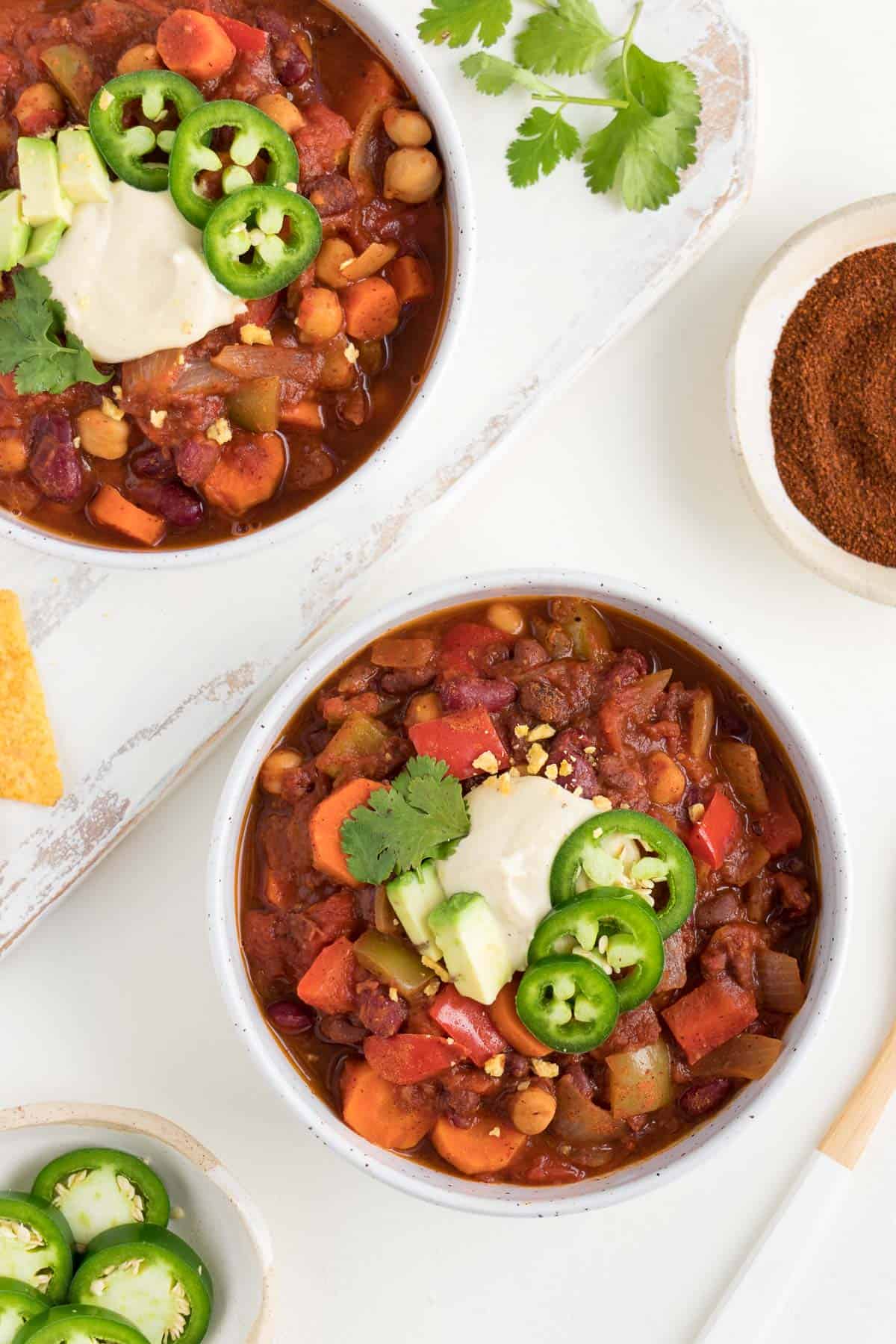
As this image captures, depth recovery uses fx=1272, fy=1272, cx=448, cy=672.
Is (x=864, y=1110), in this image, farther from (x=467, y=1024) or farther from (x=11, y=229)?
(x=11, y=229)

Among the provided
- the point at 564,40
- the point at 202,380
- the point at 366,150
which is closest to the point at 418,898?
the point at 202,380

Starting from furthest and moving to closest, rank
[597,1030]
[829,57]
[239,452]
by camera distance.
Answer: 1. [829,57]
2. [239,452]
3. [597,1030]

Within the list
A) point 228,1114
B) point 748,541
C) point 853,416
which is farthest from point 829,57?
point 228,1114

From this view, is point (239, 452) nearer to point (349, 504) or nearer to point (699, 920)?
point (349, 504)

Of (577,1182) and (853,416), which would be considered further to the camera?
(853,416)

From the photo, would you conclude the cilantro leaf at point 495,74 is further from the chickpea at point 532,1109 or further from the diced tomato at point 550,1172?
the diced tomato at point 550,1172

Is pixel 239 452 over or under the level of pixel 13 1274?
over

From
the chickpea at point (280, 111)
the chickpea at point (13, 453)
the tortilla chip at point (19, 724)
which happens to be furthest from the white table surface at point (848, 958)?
the chickpea at point (280, 111)
